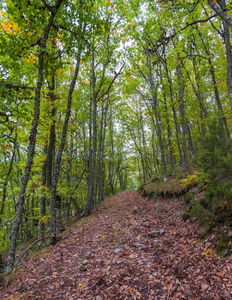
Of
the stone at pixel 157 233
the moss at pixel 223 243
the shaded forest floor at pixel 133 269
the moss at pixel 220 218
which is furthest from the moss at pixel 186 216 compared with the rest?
the moss at pixel 223 243

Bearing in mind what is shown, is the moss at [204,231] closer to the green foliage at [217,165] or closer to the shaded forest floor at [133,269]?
the shaded forest floor at [133,269]

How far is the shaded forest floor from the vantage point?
2979 mm

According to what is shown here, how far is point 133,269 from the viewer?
3.86 m

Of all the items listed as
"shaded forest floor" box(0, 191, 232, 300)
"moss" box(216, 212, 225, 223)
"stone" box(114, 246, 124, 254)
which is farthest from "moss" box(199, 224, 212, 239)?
"stone" box(114, 246, 124, 254)

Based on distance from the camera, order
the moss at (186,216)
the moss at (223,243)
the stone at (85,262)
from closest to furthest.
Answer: the moss at (223,243)
the stone at (85,262)
the moss at (186,216)

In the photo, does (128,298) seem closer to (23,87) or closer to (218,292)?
(218,292)

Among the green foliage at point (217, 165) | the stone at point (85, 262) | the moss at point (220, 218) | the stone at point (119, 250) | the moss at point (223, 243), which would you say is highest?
the green foliage at point (217, 165)

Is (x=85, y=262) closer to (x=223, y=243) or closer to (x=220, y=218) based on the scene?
(x=223, y=243)

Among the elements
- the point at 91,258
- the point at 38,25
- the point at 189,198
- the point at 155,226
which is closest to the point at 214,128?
the point at 189,198

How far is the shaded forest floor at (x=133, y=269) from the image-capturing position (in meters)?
2.98

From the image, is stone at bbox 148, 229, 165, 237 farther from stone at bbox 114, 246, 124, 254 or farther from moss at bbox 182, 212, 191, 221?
stone at bbox 114, 246, 124, 254

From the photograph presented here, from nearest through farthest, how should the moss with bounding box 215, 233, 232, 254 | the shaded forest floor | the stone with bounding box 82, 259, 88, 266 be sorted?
the shaded forest floor, the moss with bounding box 215, 233, 232, 254, the stone with bounding box 82, 259, 88, 266

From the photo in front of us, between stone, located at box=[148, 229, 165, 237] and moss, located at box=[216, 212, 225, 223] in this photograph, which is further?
stone, located at box=[148, 229, 165, 237]

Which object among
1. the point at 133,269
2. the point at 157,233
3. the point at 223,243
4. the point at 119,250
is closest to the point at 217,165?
the point at 223,243
